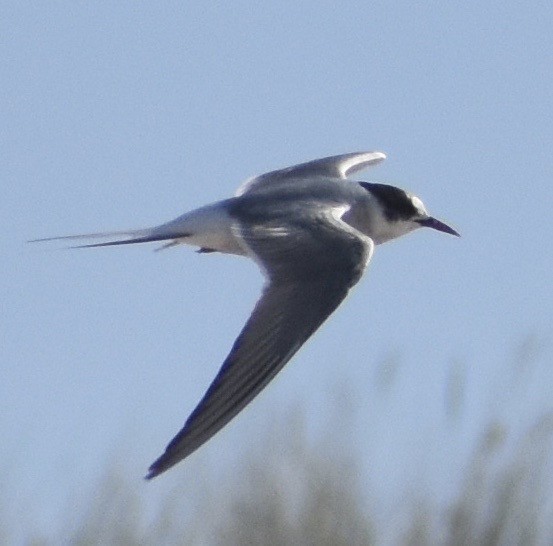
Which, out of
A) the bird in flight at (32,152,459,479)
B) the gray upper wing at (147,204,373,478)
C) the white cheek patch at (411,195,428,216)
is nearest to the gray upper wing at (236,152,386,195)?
the bird in flight at (32,152,459,479)

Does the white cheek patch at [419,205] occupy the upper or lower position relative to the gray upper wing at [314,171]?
lower

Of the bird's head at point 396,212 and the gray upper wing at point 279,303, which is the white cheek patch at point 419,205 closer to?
the bird's head at point 396,212

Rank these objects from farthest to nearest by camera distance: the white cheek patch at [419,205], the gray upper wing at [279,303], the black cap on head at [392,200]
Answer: the white cheek patch at [419,205] → the black cap on head at [392,200] → the gray upper wing at [279,303]

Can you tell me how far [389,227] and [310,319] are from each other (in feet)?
6.55

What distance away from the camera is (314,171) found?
8133 mm

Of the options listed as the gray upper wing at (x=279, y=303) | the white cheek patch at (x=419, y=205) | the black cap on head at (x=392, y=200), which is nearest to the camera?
the gray upper wing at (x=279, y=303)

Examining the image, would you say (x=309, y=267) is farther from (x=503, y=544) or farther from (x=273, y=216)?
(x=503, y=544)

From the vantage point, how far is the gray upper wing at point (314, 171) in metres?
7.95

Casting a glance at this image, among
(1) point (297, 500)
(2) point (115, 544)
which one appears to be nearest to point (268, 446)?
(1) point (297, 500)

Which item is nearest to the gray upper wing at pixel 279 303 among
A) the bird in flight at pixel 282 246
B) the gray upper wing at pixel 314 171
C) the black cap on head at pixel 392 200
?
the bird in flight at pixel 282 246

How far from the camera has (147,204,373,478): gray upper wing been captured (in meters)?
5.28

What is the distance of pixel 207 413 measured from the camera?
5.28 meters

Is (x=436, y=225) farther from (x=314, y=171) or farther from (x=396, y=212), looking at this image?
(x=314, y=171)

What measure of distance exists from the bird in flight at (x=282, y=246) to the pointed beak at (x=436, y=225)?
18 millimetres
